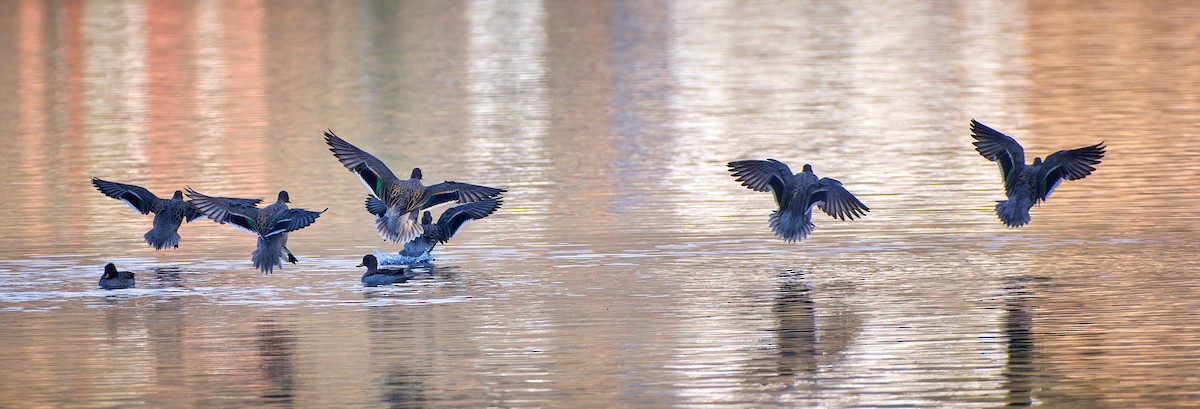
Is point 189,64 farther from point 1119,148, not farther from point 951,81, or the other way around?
point 1119,148

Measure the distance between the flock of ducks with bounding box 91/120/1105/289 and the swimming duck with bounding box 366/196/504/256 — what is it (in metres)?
0.01

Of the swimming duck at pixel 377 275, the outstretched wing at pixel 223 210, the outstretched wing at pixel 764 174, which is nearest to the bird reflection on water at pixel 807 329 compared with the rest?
the outstretched wing at pixel 764 174

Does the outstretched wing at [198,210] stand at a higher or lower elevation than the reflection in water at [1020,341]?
higher

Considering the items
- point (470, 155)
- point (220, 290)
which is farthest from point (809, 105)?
point (220, 290)

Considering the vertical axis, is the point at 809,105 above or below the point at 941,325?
above

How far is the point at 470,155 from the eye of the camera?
107 ft

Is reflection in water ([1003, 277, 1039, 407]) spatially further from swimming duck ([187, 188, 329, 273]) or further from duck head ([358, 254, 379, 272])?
swimming duck ([187, 188, 329, 273])

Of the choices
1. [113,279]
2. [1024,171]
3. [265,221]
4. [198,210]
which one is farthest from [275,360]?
[1024,171]

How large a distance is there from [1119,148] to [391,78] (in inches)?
889

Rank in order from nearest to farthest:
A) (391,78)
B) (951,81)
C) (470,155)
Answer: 1. (470,155)
2. (951,81)
3. (391,78)

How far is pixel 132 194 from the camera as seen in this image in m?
22.8

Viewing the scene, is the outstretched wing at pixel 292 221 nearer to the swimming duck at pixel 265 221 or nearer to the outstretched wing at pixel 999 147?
the swimming duck at pixel 265 221

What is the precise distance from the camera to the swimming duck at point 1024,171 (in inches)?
856

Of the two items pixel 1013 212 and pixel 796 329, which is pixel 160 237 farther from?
pixel 1013 212
